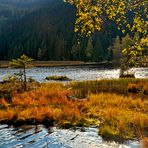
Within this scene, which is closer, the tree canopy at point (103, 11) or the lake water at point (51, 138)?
the tree canopy at point (103, 11)

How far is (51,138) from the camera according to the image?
16.1 metres

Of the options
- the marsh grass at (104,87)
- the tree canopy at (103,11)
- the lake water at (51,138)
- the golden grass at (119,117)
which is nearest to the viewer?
the tree canopy at (103,11)

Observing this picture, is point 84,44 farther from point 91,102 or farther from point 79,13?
point 79,13

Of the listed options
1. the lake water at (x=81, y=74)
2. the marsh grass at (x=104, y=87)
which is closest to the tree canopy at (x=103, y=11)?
the marsh grass at (x=104, y=87)

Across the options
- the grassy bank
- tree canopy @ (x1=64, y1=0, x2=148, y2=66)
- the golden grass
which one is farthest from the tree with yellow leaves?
the golden grass

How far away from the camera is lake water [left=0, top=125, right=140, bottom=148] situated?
14.8 meters

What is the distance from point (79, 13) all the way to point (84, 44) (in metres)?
157

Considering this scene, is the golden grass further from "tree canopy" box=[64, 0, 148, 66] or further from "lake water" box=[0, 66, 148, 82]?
"lake water" box=[0, 66, 148, 82]

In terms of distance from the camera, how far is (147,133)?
52.6ft

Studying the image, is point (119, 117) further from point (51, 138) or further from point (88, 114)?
point (51, 138)

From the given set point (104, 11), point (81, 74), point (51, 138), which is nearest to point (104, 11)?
point (104, 11)

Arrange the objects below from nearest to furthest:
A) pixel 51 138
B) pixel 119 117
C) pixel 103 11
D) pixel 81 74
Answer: pixel 103 11 → pixel 51 138 → pixel 119 117 → pixel 81 74

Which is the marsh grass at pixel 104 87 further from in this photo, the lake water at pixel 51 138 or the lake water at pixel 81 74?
the lake water at pixel 81 74

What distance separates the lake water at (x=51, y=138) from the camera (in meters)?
14.8
